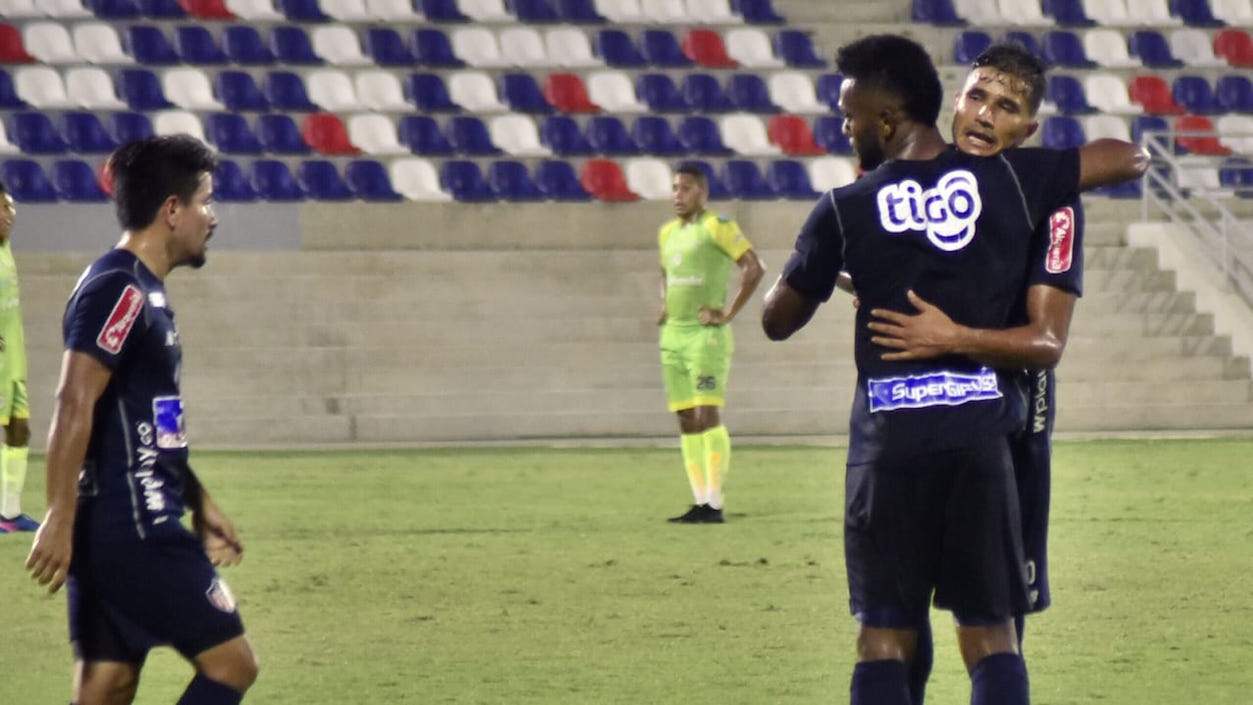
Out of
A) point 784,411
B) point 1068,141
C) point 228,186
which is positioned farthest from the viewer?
point 1068,141

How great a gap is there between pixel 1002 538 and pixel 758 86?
22.1 metres

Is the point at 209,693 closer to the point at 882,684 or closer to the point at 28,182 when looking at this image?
the point at 882,684

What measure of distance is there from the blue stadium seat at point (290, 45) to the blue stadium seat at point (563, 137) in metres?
2.85

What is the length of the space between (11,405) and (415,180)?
40.6 ft

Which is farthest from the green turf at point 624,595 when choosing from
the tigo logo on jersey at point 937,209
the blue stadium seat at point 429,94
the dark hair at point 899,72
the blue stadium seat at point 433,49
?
the blue stadium seat at point 433,49

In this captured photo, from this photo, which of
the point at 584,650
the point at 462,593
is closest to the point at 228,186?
the point at 462,593

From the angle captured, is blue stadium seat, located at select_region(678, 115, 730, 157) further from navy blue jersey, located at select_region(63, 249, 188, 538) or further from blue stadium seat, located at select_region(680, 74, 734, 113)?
navy blue jersey, located at select_region(63, 249, 188, 538)

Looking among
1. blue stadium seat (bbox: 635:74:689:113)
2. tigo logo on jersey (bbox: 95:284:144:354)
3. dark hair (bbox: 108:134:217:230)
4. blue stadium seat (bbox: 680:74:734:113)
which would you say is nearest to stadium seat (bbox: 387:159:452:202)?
blue stadium seat (bbox: 635:74:689:113)

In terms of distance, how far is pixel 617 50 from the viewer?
86.3ft

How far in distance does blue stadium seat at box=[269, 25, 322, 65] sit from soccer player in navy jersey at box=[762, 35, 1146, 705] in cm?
2113

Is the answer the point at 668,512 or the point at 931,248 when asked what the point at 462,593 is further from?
the point at 931,248

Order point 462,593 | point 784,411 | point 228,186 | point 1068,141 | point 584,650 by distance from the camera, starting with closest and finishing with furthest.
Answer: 1. point 584,650
2. point 462,593
3. point 784,411
4. point 228,186
5. point 1068,141

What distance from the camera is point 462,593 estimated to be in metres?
10.0

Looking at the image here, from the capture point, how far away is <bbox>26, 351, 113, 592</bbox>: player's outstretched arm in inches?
190
